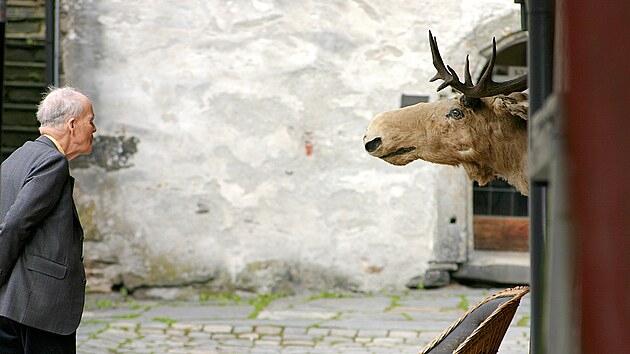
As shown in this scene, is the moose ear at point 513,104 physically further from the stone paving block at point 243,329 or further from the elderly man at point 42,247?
the stone paving block at point 243,329

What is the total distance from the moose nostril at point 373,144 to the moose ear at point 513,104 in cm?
49

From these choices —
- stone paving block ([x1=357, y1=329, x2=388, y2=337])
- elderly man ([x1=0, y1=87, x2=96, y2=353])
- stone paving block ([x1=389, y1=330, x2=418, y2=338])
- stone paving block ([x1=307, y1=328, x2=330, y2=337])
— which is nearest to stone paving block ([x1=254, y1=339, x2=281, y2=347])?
stone paving block ([x1=307, y1=328, x2=330, y2=337])

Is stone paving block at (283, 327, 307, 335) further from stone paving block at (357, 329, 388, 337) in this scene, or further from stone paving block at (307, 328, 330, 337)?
stone paving block at (357, 329, 388, 337)

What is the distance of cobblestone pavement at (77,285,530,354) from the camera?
278 inches

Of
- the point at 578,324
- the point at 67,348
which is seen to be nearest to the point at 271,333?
the point at 67,348

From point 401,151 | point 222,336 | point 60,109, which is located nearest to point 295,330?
point 222,336

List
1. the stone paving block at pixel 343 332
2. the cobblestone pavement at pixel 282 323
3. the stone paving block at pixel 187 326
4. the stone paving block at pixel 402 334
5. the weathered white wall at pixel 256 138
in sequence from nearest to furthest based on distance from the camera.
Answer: the cobblestone pavement at pixel 282 323 → the stone paving block at pixel 402 334 → the stone paving block at pixel 343 332 → the stone paving block at pixel 187 326 → the weathered white wall at pixel 256 138

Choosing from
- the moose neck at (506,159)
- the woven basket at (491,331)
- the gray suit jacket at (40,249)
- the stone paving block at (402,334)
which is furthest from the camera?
the stone paving block at (402,334)

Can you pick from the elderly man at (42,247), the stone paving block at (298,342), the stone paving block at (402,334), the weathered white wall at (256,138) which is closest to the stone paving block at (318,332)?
the stone paving block at (298,342)

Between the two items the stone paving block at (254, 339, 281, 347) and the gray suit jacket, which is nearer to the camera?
the gray suit jacket

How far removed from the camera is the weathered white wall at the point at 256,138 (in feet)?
30.0

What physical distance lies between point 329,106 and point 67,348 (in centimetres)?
568

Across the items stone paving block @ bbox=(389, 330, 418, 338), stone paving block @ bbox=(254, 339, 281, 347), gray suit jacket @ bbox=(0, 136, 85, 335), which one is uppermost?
gray suit jacket @ bbox=(0, 136, 85, 335)

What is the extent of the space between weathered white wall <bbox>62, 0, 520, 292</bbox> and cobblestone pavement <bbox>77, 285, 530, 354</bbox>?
1.21ft
